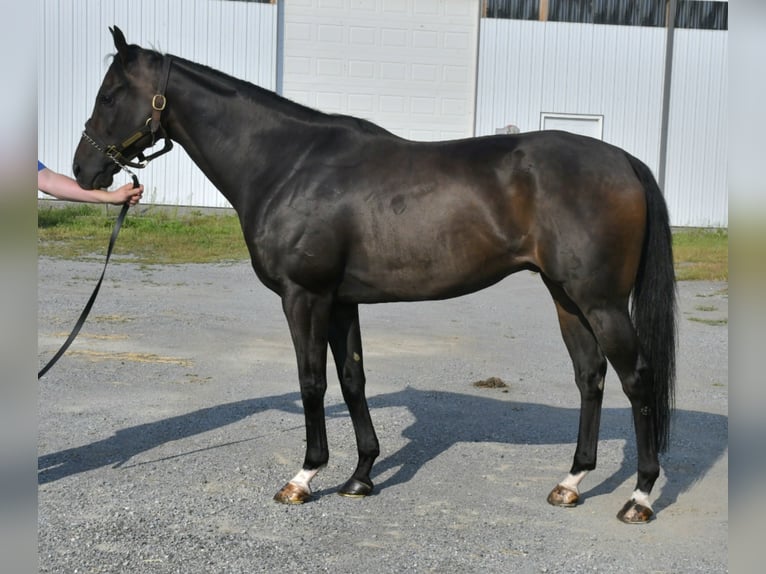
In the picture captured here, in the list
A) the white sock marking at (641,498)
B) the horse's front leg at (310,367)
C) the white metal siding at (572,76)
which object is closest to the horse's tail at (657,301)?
the white sock marking at (641,498)

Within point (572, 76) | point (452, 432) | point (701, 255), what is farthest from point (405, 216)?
point (572, 76)

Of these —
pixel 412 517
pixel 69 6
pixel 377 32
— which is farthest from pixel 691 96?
pixel 412 517

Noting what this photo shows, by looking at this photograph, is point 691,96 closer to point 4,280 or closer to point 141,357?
point 141,357

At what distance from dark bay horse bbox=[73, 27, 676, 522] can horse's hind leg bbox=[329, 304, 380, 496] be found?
1.1 inches

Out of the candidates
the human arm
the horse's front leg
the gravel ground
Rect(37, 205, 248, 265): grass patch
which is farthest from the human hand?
Rect(37, 205, 248, 265): grass patch

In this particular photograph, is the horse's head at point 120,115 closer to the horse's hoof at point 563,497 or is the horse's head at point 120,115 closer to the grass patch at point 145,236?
the horse's hoof at point 563,497

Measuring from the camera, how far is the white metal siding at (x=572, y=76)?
1942cm

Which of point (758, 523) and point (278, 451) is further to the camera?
point (278, 451)

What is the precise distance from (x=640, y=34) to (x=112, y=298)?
14373 mm

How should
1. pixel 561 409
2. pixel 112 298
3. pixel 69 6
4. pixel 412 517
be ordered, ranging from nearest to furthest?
pixel 412 517
pixel 561 409
pixel 112 298
pixel 69 6

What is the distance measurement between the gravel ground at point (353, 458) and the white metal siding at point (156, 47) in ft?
31.3

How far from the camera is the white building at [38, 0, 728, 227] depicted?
18562mm

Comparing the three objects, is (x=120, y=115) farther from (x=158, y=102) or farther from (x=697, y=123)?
(x=697, y=123)

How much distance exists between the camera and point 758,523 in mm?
1278
